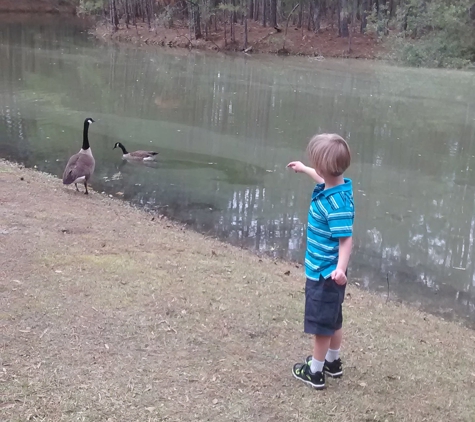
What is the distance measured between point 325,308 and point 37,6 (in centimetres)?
7409

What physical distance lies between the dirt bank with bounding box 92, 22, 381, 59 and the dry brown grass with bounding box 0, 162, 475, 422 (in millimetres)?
38882

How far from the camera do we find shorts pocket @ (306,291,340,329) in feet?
11.5

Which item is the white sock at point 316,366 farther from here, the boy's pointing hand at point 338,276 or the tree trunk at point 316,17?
the tree trunk at point 316,17

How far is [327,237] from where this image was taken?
346cm

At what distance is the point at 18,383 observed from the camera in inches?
137

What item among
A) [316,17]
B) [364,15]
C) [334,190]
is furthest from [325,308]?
[364,15]

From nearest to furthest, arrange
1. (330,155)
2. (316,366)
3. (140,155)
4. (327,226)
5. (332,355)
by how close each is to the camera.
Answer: (330,155), (327,226), (316,366), (332,355), (140,155)

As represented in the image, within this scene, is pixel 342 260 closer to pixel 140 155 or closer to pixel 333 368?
pixel 333 368

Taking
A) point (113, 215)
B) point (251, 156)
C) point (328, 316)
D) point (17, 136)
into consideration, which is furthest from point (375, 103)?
point (328, 316)

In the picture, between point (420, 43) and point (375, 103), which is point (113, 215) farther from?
point (420, 43)

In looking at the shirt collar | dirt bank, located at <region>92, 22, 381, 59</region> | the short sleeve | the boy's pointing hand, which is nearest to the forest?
dirt bank, located at <region>92, 22, 381, 59</region>

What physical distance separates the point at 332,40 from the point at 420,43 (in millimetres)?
8932

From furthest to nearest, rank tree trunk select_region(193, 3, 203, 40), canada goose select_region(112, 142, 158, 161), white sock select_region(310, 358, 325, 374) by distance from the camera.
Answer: tree trunk select_region(193, 3, 203, 40) → canada goose select_region(112, 142, 158, 161) → white sock select_region(310, 358, 325, 374)

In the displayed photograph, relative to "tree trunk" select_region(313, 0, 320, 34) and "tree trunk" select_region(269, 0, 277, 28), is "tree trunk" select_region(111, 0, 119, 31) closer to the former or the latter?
"tree trunk" select_region(269, 0, 277, 28)
